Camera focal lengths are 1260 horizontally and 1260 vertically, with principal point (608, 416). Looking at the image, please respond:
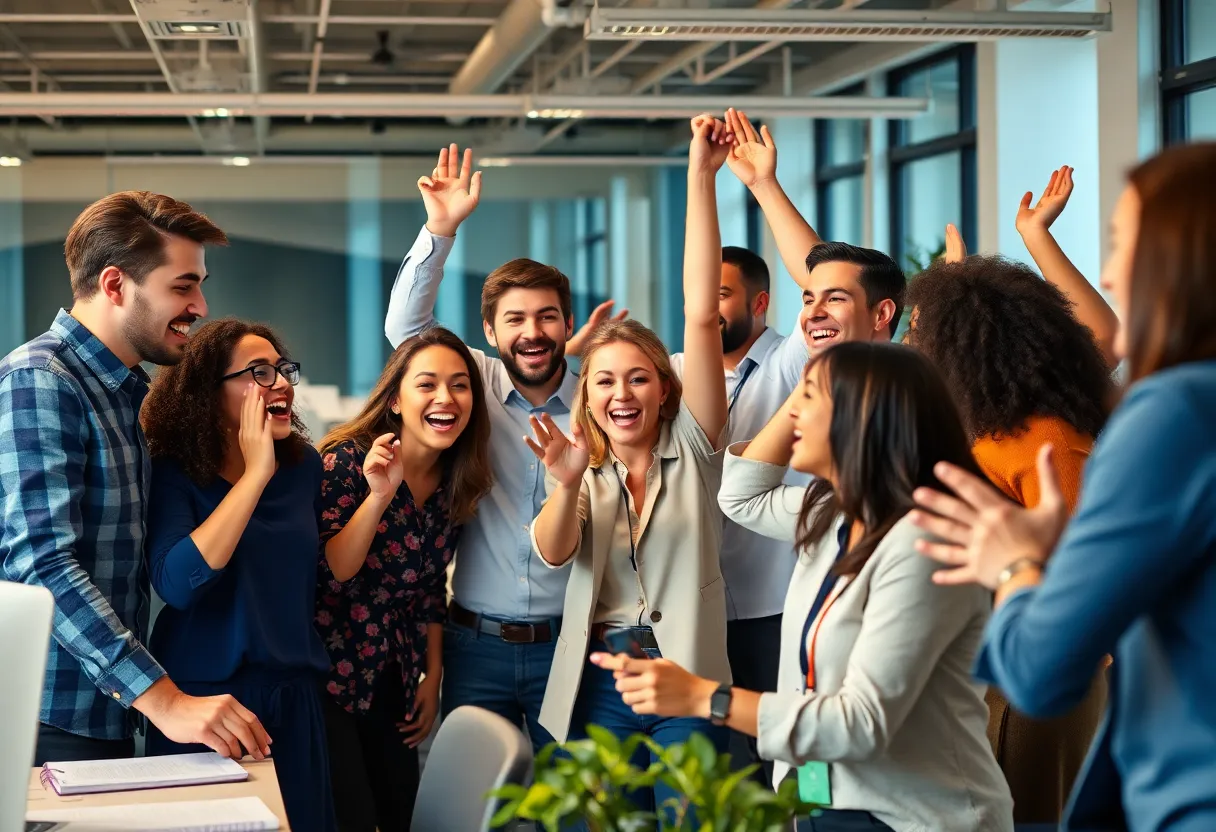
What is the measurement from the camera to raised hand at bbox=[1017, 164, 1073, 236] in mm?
3402

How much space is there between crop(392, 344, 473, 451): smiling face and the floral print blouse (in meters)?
0.14

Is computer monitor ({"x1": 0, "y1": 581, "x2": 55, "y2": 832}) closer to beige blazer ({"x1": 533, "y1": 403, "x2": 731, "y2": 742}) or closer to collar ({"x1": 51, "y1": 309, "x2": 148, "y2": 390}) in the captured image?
collar ({"x1": 51, "y1": 309, "x2": 148, "y2": 390})

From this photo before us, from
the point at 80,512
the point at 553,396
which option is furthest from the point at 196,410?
the point at 553,396

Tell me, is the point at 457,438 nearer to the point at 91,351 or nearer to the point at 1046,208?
the point at 91,351

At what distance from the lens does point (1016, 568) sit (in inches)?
51.6

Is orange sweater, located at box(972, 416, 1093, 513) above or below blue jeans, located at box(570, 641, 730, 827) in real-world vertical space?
above

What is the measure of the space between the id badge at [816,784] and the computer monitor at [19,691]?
1.06 metres

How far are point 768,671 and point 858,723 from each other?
1.44 metres

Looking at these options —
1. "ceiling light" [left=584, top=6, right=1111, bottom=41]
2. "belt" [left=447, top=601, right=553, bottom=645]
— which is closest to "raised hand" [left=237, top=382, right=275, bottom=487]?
"belt" [left=447, top=601, right=553, bottom=645]

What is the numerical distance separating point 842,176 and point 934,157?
57.2 inches

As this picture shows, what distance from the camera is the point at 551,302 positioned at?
310 cm

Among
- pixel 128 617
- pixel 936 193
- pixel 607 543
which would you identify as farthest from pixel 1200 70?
pixel 128 617

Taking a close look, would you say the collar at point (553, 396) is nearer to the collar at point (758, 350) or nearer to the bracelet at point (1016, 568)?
the collar at point (758, 350)

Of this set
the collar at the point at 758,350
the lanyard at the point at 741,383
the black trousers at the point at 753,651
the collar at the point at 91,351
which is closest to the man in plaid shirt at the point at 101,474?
the collar at the point at 91,351
